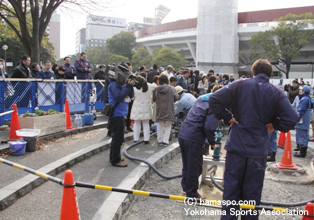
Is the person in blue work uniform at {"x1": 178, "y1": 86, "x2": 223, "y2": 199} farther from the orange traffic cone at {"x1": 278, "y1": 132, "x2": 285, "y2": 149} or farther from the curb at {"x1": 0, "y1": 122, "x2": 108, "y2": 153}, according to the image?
the orange traffic cone at {"x1": 278, "y1": 132, "x2": 285, "y2": 149}

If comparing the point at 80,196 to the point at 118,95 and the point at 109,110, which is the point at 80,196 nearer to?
the point at 109,110

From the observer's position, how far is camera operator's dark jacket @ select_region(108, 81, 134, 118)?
5250mm

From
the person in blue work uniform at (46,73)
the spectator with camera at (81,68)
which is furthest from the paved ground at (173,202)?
the spectator with camera at (81,68)

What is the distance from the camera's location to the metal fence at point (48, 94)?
778 centimetres

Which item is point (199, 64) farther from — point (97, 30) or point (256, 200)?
point (97, 30)

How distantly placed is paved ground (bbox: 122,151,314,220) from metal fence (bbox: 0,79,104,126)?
460 centimetres

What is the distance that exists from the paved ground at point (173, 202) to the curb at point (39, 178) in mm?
1488

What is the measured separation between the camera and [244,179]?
9.84ft

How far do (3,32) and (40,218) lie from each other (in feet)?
72.0

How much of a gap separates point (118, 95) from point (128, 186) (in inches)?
66.0

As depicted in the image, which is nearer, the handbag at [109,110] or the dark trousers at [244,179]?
the dark trousers at [244,179]

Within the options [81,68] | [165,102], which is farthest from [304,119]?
[81,68]

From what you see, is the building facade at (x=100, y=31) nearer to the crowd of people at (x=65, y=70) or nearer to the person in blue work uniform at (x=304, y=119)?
the crowd of people at (x=65, y=70)

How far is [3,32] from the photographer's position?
21.5 meters
